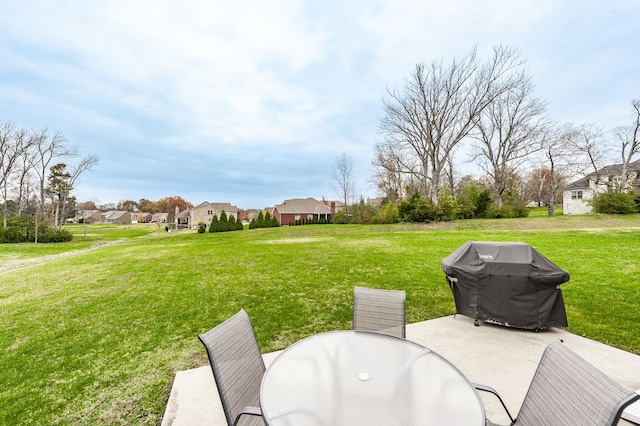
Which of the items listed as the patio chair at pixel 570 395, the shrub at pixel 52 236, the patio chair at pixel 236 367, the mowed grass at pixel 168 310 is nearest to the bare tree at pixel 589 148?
the mowed grass at pixel 168 310

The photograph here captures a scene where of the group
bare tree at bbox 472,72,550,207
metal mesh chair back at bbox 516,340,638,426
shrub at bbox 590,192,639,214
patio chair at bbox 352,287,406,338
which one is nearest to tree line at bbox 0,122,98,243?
patio chair at bbox 352,287,406,338

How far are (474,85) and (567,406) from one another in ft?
88.2

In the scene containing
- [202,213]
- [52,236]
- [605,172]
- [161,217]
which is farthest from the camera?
[161,217]

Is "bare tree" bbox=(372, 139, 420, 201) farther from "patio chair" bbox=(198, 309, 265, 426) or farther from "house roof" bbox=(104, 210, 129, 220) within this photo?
"house roof" bbox=(104, 210, 129, 220)

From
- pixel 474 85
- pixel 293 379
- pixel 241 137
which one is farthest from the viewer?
pixel 241 137

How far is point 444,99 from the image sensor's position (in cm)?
2230

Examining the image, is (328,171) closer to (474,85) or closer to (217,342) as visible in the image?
(474,85)

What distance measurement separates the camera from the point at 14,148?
23.5m

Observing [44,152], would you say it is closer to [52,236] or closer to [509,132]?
[52,236]

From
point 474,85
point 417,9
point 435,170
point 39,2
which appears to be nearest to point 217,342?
point 39,2

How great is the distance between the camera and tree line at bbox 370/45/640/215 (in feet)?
70.8

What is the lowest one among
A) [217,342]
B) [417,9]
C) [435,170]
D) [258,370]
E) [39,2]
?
[258,370]

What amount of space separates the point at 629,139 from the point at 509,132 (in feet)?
34.6

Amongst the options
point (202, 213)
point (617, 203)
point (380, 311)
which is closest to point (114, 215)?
point (202, 213)
